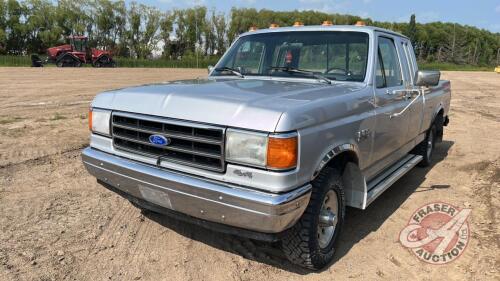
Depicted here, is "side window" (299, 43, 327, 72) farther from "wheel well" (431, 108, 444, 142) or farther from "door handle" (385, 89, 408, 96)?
"wheel well" (431, 108, 444, 142)

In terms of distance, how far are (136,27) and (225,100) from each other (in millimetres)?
79419

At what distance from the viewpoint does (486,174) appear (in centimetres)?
654

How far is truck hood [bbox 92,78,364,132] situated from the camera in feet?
9.70

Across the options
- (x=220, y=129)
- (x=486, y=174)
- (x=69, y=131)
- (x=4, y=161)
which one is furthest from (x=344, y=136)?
(x=69, y=131)

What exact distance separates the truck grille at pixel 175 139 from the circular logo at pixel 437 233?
7.07 ft

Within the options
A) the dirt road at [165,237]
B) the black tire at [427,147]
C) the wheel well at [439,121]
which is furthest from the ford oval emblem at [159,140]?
the wheel well at [439,121]

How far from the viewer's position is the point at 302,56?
470 centimetres

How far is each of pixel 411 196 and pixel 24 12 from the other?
250 ft

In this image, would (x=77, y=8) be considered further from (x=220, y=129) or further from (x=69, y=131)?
(x=220, y=129)

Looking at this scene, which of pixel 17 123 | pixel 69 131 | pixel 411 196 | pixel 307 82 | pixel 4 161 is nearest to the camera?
pixel 307 82

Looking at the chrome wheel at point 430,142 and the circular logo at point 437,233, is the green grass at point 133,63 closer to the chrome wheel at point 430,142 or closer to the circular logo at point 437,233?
the chrome wheel at point 430,142

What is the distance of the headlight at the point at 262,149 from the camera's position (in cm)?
287

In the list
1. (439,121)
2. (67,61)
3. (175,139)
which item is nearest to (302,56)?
(175,139)

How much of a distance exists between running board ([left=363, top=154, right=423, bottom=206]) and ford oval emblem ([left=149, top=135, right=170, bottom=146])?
74.4 inches
